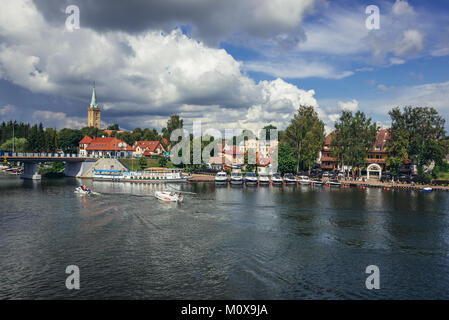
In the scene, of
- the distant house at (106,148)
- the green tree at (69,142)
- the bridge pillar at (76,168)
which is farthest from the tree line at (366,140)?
the green tree at (69,142)

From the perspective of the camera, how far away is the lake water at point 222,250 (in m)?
28.2

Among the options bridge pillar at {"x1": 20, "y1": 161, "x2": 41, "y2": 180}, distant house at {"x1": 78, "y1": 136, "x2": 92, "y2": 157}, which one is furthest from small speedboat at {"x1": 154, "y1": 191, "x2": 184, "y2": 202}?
distant house at {"x1": 78, "y1": 136, "x2": 92, "y2": 157}

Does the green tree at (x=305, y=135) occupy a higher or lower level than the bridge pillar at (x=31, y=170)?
higher

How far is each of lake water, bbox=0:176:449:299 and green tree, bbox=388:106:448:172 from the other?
40280mm

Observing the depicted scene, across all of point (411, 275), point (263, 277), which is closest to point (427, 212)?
point (411, 275)

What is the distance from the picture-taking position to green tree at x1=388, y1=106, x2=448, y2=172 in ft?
330

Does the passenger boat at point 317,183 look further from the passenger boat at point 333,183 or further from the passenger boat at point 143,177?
the passenger boat at point 143,177

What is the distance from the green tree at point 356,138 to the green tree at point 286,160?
56.2 ft

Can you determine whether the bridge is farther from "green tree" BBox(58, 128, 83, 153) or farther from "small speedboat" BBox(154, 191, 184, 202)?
"small speedboat" BBox(154, 191, 184, 202)

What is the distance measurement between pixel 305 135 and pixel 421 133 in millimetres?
37998

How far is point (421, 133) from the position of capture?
10512cm
